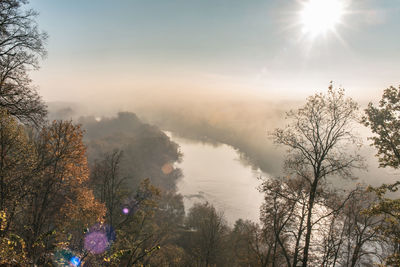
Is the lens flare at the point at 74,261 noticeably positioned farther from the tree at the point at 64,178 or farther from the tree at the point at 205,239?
the tree at the point at 205,239

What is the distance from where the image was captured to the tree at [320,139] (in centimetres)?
1063

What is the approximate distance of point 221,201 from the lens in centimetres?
7194

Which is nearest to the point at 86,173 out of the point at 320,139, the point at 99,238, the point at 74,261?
the point at 99,238

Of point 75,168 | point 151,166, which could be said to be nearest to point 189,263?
point 75,168

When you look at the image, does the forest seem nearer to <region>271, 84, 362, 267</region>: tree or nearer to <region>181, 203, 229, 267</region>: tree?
<region>271, 84, 362, 267</region>: tree

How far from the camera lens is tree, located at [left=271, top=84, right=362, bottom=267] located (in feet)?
34.9

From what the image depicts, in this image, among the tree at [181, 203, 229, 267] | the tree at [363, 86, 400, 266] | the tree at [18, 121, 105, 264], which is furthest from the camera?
the tree at [181, 203, 229, 267]

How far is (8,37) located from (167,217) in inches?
1553

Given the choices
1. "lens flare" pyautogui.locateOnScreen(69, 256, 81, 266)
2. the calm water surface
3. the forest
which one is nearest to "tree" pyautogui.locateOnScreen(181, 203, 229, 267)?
the forest

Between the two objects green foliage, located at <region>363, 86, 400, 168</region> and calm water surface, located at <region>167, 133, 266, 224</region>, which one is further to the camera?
calm water surface, located at <region>167, 133, 266, 224</region>

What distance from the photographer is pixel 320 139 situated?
36.4 ft

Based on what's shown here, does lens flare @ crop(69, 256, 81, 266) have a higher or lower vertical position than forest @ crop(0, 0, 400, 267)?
lower

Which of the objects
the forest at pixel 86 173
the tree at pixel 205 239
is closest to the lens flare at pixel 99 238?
the forest at pixel 86 173

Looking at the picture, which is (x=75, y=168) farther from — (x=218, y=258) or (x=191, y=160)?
(x=191, y=160)
